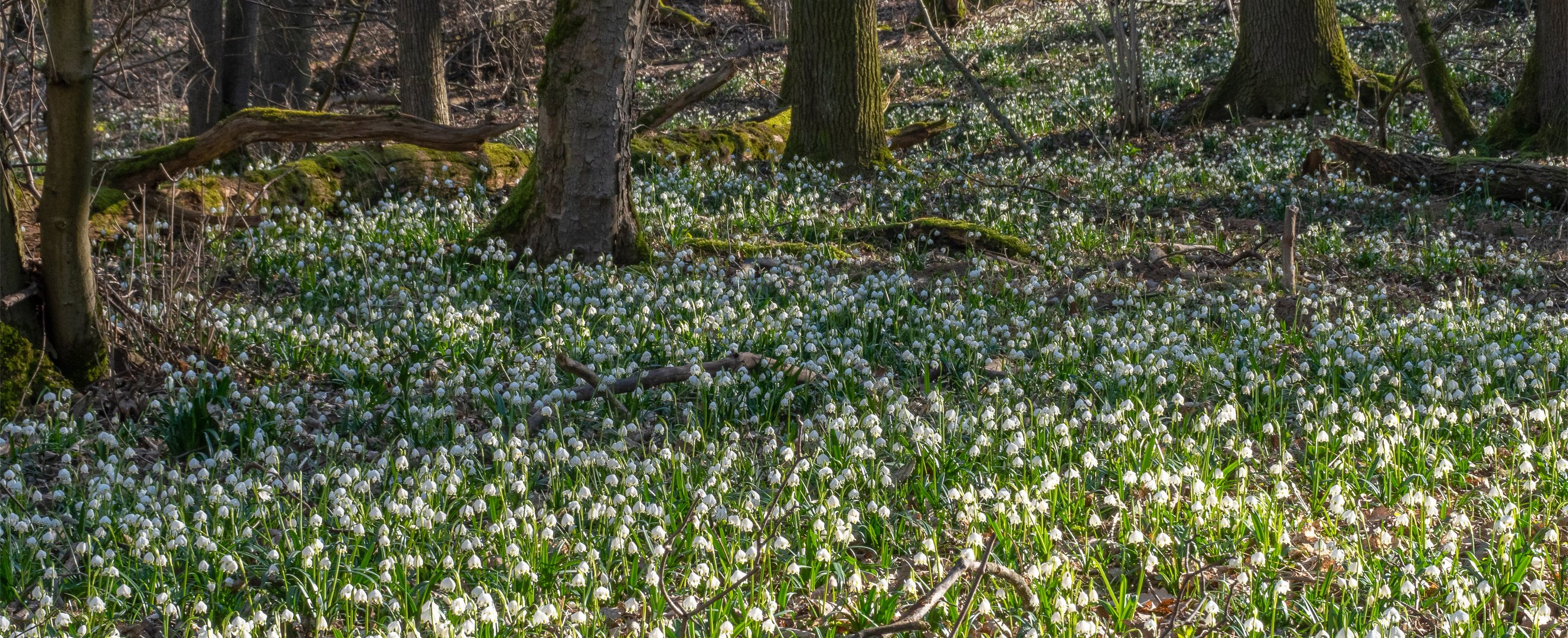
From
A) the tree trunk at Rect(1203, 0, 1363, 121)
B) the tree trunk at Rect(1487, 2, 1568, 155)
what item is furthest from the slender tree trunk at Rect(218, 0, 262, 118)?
the tree trunk at Rect(1487, 2, 1568, 155)

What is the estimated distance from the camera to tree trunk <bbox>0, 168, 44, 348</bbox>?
18.7ft

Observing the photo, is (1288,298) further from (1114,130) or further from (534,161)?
(1114,130)

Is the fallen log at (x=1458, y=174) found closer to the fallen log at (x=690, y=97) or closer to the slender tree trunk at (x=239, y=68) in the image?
the fallen log at (x=690, y=97)

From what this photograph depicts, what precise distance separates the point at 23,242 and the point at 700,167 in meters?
6.41

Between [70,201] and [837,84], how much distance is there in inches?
273

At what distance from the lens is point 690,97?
11.7 metres

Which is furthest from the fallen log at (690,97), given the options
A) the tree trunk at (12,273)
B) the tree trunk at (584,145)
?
the tree trunk at (12,273)

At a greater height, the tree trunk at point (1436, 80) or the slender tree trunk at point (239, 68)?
the tree trunk at point (1436, 80)

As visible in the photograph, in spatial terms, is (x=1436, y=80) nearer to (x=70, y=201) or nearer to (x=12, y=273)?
(x=70, y=201)

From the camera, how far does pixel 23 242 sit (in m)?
5.89

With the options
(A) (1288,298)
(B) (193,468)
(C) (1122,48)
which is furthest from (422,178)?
(C) (1122,48)

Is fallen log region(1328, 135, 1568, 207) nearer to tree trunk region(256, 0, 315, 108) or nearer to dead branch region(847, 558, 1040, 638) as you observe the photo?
dead branch region(847, 558, 1040, 638)

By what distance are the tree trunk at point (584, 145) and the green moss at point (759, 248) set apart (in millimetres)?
636

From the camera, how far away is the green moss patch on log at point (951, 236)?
8625 millimetres
